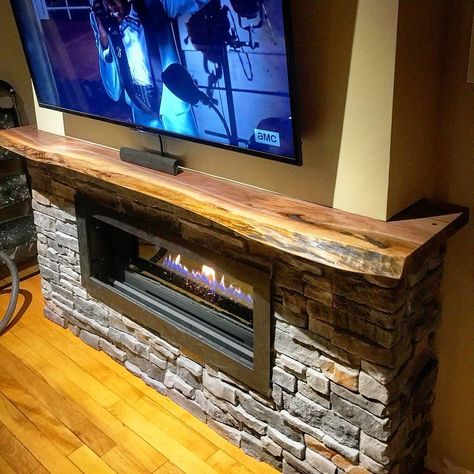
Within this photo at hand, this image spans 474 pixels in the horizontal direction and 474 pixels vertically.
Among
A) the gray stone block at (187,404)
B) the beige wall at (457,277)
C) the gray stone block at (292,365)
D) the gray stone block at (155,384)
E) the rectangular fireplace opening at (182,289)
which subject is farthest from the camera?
the gray stone block at (155,384)

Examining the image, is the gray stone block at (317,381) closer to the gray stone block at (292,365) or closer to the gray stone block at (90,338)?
the gray stone block at (292,365)

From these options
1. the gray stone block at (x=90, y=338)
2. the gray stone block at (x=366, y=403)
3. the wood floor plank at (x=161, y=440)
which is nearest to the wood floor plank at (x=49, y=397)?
the wood floor plank at (x=161, y=440)

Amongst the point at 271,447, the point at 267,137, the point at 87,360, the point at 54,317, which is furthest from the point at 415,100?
the point at 54,317

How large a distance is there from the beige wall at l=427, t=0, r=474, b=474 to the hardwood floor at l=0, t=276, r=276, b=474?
0.61 m

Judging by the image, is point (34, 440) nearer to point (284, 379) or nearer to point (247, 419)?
point (247, 419)

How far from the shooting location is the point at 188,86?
63.6 inches

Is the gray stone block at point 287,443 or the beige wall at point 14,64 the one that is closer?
the gray stone block at point 287,443

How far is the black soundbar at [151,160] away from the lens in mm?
1827

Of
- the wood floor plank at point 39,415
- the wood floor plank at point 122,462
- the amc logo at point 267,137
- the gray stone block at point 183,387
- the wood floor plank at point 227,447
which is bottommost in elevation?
the wood floor plank at point 227,447

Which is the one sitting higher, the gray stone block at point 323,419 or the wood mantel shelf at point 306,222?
the wood mantel shelf at point 306,222

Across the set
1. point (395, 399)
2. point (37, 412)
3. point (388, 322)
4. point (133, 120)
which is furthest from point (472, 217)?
point (37, 412)

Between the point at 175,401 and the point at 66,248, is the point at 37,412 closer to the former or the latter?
the point at 175,401

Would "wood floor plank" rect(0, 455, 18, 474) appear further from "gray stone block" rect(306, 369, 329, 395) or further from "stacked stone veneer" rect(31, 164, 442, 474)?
"gray stone block" rect(306, 369, 329, 395)

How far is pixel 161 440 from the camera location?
203 cm
